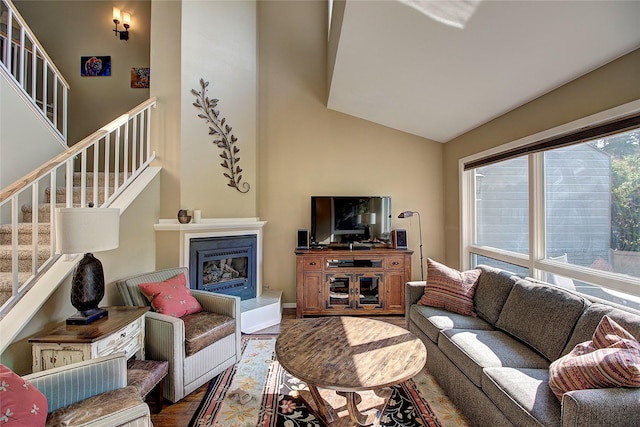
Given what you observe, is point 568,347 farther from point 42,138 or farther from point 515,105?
point 42,138

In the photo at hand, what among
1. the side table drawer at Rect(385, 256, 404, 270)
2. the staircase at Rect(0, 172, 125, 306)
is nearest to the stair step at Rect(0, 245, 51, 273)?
the staircase at Rect(0, 172, 125, 306)

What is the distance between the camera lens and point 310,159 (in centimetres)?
433

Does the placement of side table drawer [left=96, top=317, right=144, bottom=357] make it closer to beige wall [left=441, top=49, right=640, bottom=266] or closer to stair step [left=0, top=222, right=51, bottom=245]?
stair step [left=0, top=222, right=51, bottom=245]

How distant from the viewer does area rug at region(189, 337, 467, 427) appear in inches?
77.0

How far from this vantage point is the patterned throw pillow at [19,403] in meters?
1.11

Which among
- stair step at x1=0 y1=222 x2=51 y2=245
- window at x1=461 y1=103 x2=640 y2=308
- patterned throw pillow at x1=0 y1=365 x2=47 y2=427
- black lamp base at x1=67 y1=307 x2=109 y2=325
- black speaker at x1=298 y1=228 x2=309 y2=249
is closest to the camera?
patterned throw pillow at x1=0 y1=365 x2=47 y2=427

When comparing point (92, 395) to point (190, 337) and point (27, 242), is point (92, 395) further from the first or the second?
point (27, 242)

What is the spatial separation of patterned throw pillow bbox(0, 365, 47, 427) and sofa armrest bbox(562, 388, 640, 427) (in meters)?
2.20

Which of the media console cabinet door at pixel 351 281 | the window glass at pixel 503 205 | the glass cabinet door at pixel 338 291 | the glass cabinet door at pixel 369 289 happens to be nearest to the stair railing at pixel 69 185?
the media console cabinet door at pixel 351 281

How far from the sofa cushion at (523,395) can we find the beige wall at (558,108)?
178 centimetres

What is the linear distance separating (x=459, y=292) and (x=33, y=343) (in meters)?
3.09

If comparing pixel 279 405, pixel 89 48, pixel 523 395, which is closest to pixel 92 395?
pixel 279 405

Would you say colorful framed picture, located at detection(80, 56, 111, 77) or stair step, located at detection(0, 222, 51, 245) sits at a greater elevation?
colorful framed picture, located at detection(80, 56, 111, 77)

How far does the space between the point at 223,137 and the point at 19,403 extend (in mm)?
3057
